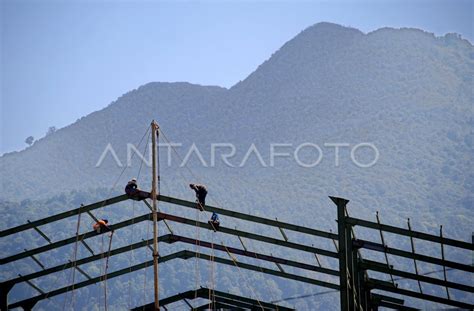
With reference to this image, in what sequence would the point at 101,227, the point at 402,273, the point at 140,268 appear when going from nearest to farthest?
the point at 402,273 → the point at 101,227 → the point at 140,268

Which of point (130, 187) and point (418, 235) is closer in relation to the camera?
point (418, 235)

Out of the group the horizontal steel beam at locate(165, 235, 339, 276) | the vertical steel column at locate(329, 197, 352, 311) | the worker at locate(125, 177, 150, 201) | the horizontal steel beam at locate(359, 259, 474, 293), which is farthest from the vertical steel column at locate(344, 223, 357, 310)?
the worker at locate(125, 177, 150, 201)

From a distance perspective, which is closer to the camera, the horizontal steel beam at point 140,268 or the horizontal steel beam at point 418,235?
the horizontal steel beam at point 418,235

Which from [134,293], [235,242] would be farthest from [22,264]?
[235,242]

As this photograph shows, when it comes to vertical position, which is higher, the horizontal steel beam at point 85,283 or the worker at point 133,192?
the worker at point 133,192

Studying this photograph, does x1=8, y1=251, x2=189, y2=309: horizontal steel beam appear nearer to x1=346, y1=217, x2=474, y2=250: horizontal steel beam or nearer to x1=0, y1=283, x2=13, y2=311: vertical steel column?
x1=0, y1=283, x2=13, y2=311: vertical steel column

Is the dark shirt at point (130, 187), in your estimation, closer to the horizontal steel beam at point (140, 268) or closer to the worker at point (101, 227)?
the worker at point (101, 227)

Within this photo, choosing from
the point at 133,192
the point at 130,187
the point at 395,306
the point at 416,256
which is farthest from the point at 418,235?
the point at 130,187

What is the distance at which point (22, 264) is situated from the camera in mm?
100062

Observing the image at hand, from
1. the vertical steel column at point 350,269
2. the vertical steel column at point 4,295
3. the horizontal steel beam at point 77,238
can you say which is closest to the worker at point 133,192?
the horizontal steel beam at point 77,238

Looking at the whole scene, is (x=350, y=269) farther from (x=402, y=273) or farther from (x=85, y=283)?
(x=85, y=283)

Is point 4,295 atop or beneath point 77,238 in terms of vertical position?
beneath

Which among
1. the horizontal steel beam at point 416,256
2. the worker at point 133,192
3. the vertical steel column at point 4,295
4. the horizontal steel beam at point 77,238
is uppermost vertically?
the worker at point 133,192

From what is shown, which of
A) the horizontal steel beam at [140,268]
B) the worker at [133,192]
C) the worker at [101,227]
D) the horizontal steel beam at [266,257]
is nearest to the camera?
the worker at [133,192]
